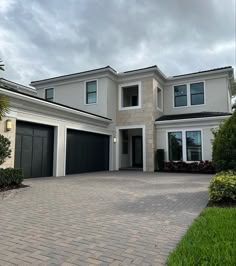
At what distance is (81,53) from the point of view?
59.9 feet

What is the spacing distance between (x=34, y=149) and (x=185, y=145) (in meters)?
9.43

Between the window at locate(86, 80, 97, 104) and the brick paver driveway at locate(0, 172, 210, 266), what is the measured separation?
10909mm

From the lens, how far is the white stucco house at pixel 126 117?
12984 mm

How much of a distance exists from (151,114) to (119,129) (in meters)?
2.65

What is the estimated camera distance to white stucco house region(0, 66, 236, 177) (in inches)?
511

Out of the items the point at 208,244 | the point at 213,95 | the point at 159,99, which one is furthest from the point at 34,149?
the point at 213,95

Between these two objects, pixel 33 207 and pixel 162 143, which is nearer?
pixel 33 207

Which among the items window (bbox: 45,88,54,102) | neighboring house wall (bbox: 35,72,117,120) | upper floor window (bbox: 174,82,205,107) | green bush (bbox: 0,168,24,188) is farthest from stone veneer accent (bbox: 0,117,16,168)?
upper floor window (bbox: 174,82,205,107)

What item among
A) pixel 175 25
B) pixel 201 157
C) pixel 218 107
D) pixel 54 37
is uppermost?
pixel 54 37

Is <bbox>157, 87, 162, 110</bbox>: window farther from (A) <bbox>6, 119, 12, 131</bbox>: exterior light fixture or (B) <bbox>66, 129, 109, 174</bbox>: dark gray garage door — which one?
(A) <bbox>6, 119, 12, 131</bbox>: exterior light fixture

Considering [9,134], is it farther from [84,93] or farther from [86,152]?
[84,93]

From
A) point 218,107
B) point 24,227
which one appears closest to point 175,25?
point 218,107

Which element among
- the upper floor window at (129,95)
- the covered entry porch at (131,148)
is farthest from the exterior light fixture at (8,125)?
the covered entry porch at (131,148)

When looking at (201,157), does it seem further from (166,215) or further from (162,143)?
(166,215)
